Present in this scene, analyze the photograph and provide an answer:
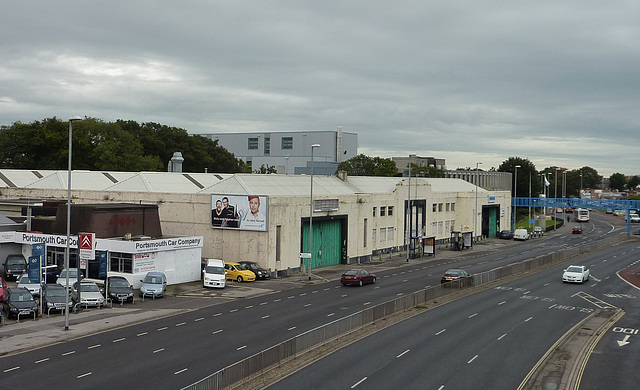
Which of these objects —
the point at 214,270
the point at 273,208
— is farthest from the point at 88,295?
the point at 273,208

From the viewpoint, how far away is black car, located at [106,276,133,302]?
4097 centimetres

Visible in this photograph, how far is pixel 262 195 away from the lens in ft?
186

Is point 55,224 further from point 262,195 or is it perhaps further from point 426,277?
point 426,277

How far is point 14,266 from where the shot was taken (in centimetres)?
4912

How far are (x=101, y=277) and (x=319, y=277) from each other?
19021 mm

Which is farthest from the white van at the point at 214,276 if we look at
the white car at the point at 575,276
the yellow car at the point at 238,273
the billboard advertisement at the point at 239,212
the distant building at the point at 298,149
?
the distant building at the point at 298,149

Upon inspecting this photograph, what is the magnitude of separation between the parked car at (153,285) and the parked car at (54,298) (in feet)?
18.0

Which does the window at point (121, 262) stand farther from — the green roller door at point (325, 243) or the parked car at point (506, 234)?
the parked car at point (506, 234)

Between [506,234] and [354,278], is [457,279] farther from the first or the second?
[506,234]

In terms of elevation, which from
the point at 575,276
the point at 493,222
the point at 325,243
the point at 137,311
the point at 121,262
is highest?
the point at 493,222

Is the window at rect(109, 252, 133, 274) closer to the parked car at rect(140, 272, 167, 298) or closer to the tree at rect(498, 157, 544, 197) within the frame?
the parked car at rect(140, 272, 167, 298)

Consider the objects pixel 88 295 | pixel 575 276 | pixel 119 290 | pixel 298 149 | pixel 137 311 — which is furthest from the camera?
pixel 298 149

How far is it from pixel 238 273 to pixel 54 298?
17.5 m

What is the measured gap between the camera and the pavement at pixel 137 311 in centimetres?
3042
